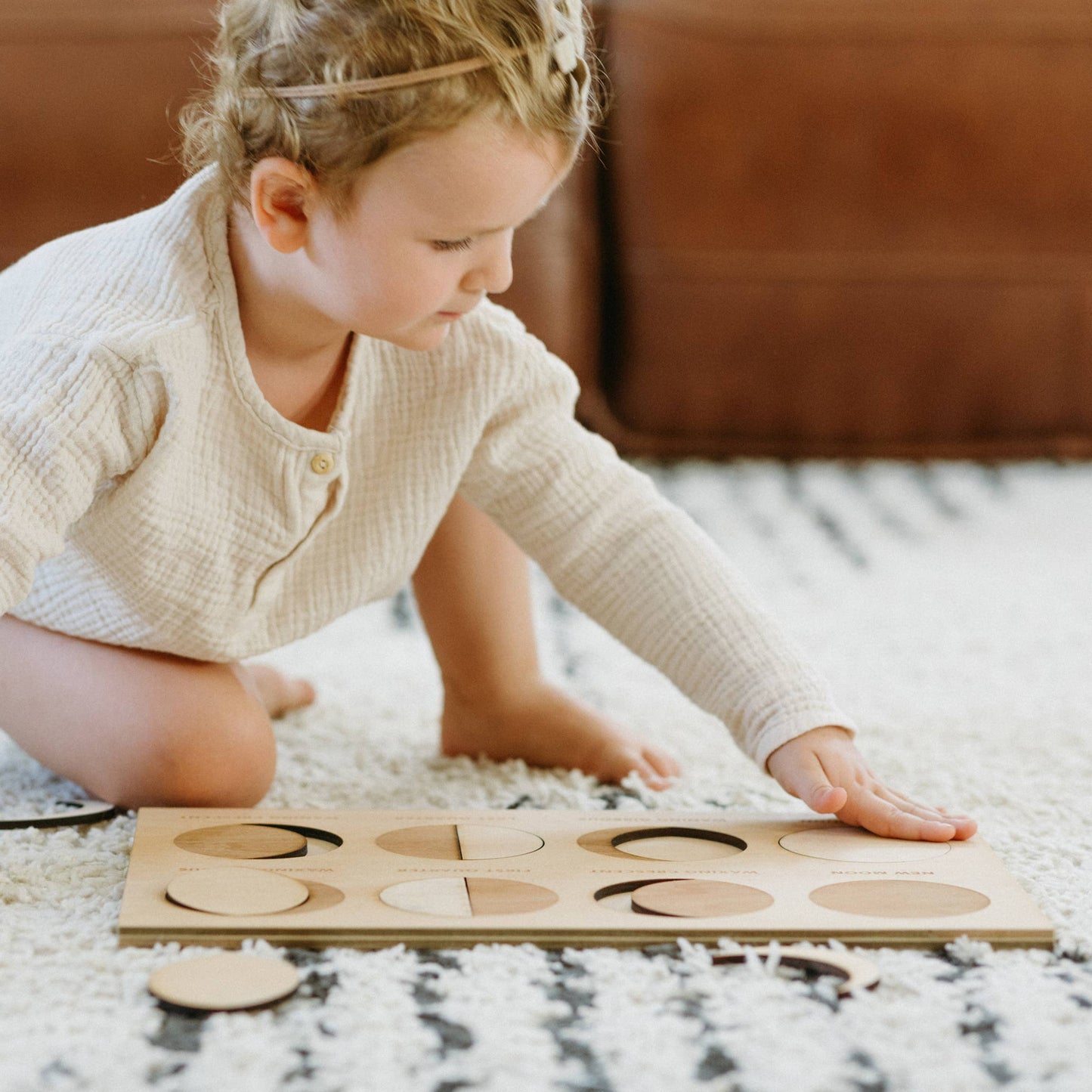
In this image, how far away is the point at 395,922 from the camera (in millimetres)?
594

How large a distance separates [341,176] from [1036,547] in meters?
0.87

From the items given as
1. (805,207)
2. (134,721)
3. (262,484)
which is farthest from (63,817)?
(805,207)

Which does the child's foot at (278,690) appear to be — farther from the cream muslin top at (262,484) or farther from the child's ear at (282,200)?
the child's ear at (282,200)

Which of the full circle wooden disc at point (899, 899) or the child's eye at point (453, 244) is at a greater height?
the child's eye at point (453, 244)

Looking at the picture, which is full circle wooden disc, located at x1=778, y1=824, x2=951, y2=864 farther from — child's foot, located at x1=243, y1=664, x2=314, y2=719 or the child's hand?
child's foot, located at x1=243, y1=664, x2=314, y2=719

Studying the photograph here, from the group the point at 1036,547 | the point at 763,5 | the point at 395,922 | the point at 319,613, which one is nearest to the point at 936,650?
the point at 1036,547

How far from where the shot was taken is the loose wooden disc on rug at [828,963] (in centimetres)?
56

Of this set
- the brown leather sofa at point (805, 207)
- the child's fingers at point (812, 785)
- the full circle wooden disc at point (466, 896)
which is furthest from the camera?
the brown leather sofa at point (805, 207)

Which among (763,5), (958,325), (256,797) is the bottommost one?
(256,797)

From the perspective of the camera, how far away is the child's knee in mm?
747

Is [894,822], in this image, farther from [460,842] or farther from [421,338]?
[421,338]

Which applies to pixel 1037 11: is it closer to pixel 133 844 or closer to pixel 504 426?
pixel 504 426

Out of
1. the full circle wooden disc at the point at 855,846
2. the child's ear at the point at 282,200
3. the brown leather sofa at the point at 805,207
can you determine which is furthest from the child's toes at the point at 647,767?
the brown leather sofa at the point at 805,207

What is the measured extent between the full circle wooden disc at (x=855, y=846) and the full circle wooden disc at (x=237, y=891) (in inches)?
9.0
